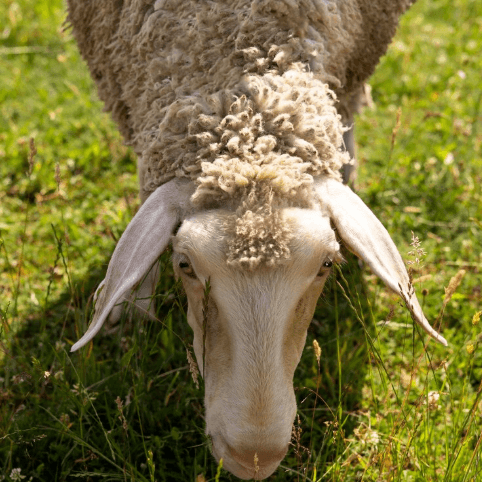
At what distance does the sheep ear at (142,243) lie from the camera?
2.49 metres

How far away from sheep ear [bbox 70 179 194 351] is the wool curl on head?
11 centimetres

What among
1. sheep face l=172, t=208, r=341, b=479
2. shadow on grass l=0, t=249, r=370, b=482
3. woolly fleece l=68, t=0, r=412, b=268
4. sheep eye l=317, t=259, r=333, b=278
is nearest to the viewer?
sheep face l=172, t=208, r=341, b=479

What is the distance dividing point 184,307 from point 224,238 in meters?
1.20

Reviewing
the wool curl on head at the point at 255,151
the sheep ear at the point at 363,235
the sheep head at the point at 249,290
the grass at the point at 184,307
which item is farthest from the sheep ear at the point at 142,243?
the sheep ear at the point at 363,235

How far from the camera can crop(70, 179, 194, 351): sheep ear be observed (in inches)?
98.0

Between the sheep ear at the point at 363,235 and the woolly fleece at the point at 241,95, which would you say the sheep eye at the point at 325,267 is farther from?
the woolly fleece at the point at 241,95

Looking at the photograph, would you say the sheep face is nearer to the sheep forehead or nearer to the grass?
the sheep forehead

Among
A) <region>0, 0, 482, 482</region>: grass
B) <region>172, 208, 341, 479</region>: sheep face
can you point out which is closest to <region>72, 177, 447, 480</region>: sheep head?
<region>172, 208, 341, 479</region>: sheep face

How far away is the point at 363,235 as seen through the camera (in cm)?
257

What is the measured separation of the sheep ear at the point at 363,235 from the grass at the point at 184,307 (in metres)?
0.15

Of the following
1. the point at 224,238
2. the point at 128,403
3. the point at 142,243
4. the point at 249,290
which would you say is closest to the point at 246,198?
the point at 224,238

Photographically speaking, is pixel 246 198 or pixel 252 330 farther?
pixel 246 198

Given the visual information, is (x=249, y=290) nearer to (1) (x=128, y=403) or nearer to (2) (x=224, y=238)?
(2) (x=224, y=238)

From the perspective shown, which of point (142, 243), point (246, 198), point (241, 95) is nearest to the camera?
point (246, 198)
